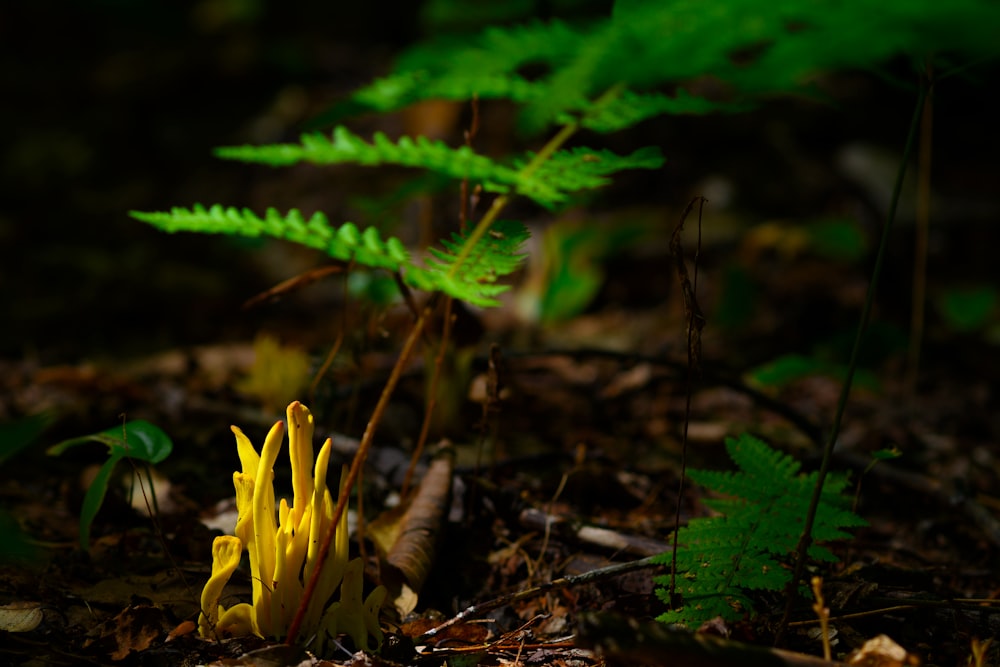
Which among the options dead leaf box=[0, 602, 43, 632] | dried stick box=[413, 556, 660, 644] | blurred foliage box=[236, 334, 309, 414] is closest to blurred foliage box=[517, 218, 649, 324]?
blurred foliage box=[236, 334, 309, 414]

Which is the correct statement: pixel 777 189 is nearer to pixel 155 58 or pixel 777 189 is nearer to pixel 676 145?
pixel 676 145

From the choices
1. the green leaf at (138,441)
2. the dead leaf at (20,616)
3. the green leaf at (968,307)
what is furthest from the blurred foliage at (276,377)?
the green leaf at (968,307)

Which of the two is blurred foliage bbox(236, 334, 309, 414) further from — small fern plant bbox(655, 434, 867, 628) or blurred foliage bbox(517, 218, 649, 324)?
blurred foliage bbox(517, 218, 649, 324)

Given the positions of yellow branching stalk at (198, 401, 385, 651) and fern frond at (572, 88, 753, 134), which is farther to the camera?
fern frond at (572, 88, 753, 134)

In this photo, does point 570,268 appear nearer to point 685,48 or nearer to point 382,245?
point 685,48

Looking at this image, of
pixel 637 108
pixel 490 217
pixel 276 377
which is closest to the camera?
pixel 490 217

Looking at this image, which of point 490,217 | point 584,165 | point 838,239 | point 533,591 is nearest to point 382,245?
point 490,217
